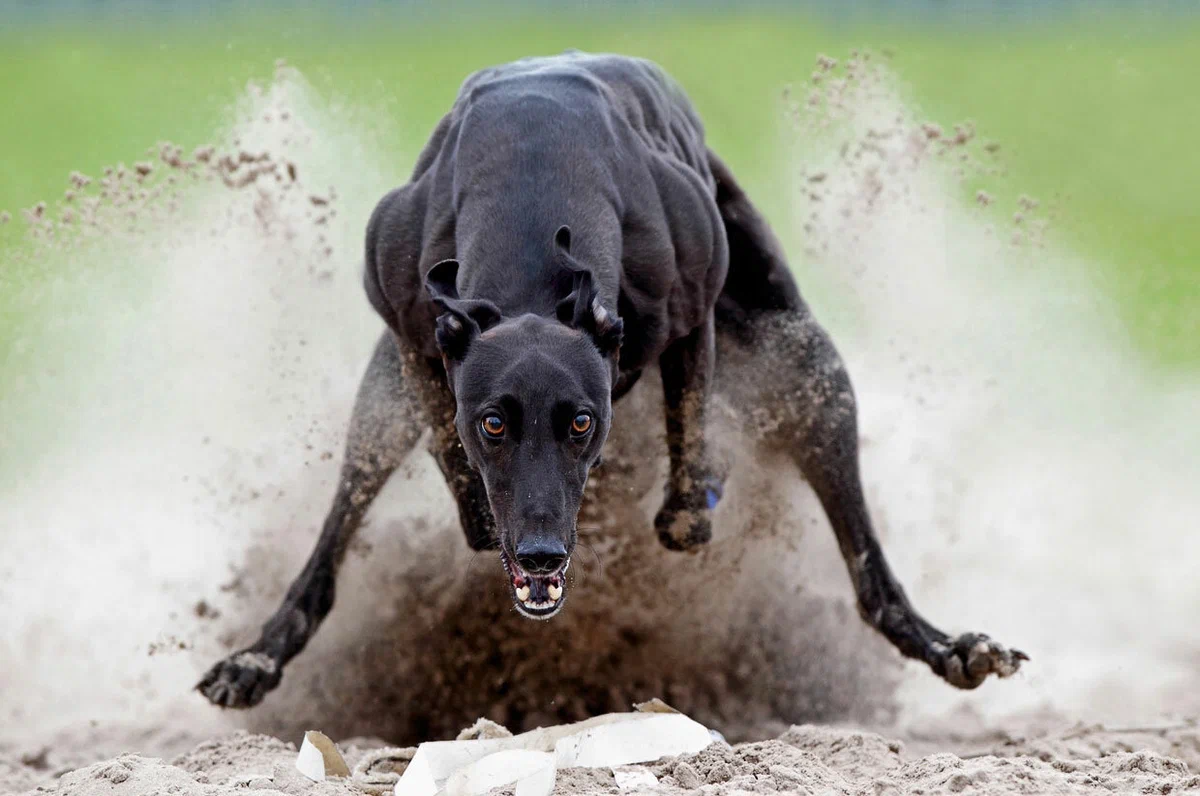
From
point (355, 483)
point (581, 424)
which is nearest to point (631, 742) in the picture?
point (581, 424)

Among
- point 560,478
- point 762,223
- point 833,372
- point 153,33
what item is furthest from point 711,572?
point 153,33

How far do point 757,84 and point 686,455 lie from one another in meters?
6.91

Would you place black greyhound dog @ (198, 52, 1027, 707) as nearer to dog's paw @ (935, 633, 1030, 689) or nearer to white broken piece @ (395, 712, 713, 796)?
dog's paw @ (935, 633, 1030, 689)

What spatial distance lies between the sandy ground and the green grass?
A: 2445 mm

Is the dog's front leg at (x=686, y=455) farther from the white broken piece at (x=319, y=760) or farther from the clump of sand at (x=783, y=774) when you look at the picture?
the white broken piece at (x=319, y=760)

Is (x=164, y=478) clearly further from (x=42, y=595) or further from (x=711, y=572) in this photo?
(x=711, y=572)

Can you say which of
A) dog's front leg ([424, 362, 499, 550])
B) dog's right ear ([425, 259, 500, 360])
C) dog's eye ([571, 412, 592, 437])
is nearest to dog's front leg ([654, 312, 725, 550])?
dog's front leg ([424, 362, 499, 550])

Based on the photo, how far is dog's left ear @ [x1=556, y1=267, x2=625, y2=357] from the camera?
4637 mm

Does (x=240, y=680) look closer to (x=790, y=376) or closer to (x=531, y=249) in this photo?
(x=531, y=249)

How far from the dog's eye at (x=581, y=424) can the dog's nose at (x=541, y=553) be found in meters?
0.32

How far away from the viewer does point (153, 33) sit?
12.6m

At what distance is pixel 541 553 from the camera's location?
4281mm

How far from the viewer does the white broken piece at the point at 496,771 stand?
4500 millimetres

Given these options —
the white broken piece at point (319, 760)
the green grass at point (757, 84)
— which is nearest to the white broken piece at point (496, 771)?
the white broken piece at point (319, 760)
